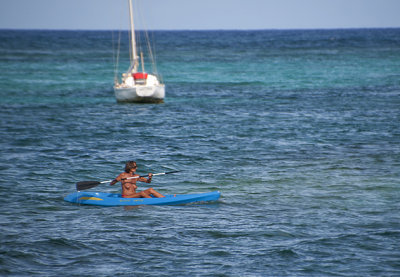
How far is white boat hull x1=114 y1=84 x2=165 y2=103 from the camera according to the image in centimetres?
3616

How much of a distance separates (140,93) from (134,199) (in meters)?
20.4

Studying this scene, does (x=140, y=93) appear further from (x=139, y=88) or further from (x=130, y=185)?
(x=130, y=185)

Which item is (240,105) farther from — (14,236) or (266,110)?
(14,236)

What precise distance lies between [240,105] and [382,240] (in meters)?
24.6

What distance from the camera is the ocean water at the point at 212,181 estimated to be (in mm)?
12836

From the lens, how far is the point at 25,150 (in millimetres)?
24703

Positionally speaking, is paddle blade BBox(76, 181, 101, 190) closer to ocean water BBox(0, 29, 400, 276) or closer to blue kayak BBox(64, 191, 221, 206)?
blue kayak BBox(64, 191, 221, 206)

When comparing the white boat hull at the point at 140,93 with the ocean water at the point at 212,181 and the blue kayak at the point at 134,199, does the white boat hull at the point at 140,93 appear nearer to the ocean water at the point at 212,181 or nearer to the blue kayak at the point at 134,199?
the ocean water at the point at 212,181

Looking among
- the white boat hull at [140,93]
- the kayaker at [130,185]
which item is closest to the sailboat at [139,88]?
the white boat hull at [140,93]

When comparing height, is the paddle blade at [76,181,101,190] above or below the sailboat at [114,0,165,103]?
below

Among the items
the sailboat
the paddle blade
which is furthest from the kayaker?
the sailboat

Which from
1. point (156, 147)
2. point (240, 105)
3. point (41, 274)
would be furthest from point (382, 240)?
point (240, 105)

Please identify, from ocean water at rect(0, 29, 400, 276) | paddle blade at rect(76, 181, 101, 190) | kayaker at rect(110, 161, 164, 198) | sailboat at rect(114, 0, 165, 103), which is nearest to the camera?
ocean water at rect(0, 29, 400, 276)

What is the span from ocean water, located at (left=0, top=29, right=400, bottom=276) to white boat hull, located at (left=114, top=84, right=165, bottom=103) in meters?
0.56
